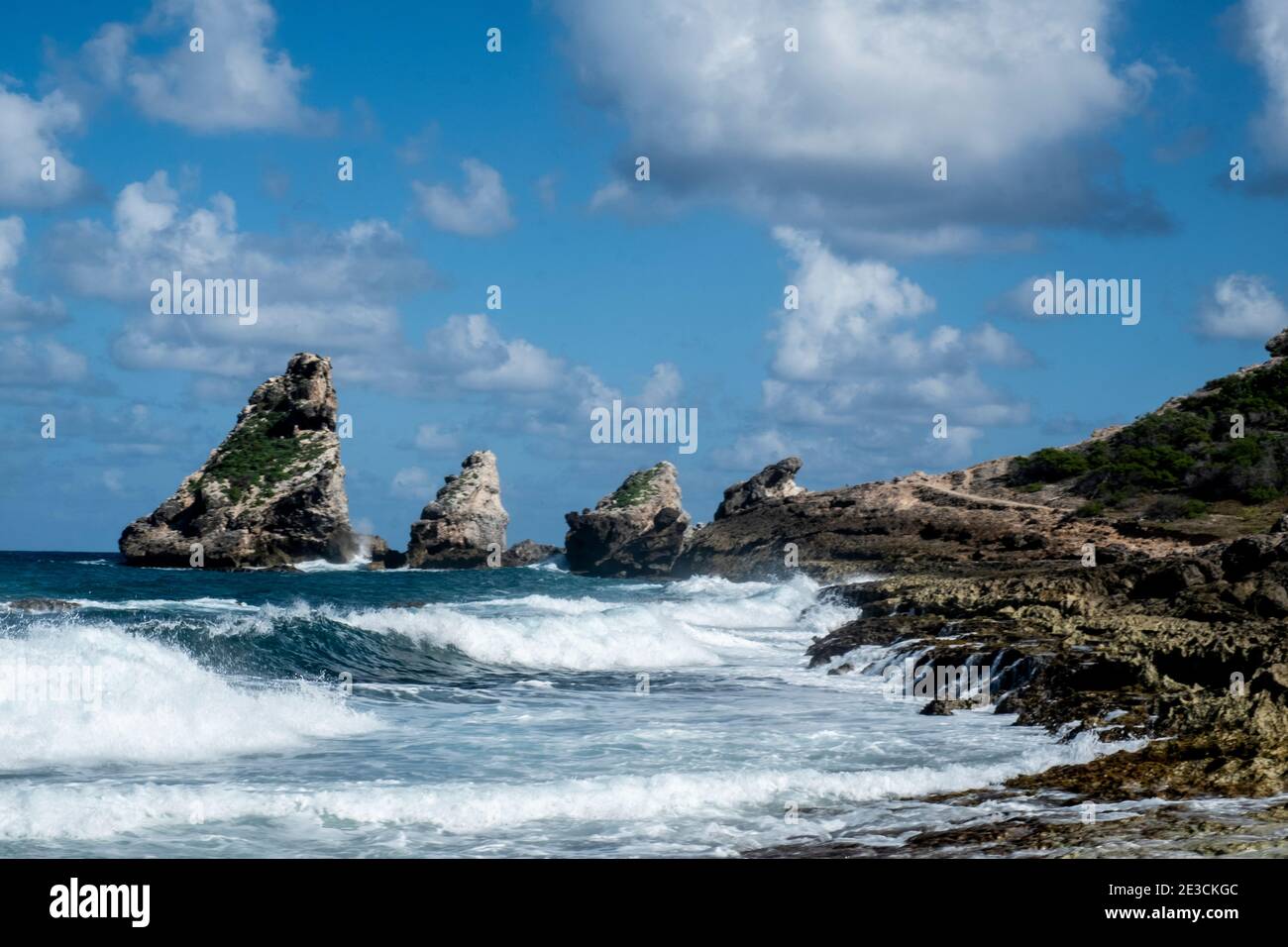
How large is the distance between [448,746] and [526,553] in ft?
310

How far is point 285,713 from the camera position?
16266 mm

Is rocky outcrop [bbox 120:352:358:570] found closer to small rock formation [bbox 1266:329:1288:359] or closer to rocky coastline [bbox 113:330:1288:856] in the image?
rocky coastline [bbox 113:330:1288:856]

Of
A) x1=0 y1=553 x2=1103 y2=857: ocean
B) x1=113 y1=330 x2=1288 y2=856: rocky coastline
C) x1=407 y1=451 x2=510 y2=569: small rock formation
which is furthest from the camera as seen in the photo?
x1=407 y1=451 x2=510 y2=569: small rock formation

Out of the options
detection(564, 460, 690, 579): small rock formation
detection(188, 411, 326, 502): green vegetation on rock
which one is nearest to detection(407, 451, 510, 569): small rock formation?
detection(564, 460, 690, 579): small rock formation

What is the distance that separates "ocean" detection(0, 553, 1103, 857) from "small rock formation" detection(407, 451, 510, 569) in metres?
66.0

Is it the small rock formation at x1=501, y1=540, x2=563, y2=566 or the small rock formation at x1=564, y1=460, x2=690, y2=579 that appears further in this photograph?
the small rock formation at x1=501, y1=540, x2=563, y2=566

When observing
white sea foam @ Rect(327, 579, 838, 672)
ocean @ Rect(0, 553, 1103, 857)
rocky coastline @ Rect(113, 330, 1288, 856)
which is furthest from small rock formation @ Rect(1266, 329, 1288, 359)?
ocean @ Rect(0, 553, 1103, 857)

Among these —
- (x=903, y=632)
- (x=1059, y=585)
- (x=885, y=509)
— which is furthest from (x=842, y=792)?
(x=885, y=509)

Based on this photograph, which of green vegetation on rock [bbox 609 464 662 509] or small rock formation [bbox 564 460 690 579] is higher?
green vegetation on rock [bbox 609 464 662 509]

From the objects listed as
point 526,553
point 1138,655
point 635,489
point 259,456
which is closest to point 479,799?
point 1138,655

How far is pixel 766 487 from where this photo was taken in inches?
3140

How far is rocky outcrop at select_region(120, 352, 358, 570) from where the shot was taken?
74625 millimetres

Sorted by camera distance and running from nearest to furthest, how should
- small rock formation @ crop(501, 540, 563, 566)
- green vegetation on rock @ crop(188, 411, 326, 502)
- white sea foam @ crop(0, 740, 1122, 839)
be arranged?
white sea foam @ crop(0, 740, 1122, 839)
green vegetation on rock @ crop(188, 411, 326, 502)
small rock formation @ crop(501, 540, 563, 566)
